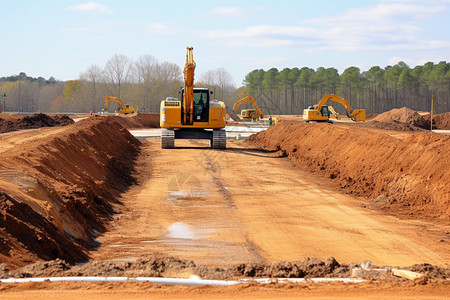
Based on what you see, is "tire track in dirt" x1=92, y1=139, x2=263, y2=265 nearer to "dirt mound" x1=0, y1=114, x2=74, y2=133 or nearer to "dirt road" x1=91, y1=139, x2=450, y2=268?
"dirt road" x1=91, y1=139, x2=450, y2=268

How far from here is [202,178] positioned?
20719mm

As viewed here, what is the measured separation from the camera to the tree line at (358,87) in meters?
119

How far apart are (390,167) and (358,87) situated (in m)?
111

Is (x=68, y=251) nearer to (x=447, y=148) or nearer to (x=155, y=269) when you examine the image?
(x=155, y=269)

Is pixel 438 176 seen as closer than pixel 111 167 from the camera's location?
Yes

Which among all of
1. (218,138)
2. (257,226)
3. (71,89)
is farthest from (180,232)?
(71,89)

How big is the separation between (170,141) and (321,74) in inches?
4084

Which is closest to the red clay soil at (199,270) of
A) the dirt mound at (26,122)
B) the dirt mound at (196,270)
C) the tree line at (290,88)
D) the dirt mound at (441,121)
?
the dirt mound at (196,270)

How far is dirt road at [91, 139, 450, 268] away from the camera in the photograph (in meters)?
10.3

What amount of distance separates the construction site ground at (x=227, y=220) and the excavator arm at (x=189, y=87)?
22.2 ft

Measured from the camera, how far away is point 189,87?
30516mm

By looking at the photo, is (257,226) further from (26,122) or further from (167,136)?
A: (26,122)

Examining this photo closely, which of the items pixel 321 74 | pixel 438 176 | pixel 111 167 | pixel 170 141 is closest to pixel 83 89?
pixel 321 74

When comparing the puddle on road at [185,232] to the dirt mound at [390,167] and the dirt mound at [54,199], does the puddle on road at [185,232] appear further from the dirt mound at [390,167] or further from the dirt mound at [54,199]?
the dirt mound at [390,167]
